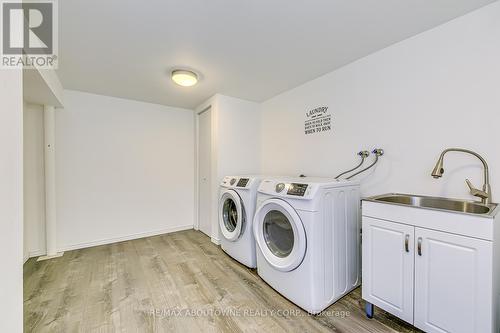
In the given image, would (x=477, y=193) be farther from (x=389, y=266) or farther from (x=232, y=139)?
(x=232, y=139)

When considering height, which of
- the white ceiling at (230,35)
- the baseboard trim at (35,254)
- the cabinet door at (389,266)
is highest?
the white ceiling at (230,35)

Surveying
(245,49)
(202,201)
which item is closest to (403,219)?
(245,49)

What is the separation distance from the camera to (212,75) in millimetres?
2373

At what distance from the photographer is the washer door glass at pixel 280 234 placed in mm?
1608

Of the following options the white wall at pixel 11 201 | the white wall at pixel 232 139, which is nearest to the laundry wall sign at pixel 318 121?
the white wall at pixel 232 139

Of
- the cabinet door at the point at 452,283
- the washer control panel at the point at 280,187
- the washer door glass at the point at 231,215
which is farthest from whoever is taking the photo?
the washer door glass at the point at 231,215

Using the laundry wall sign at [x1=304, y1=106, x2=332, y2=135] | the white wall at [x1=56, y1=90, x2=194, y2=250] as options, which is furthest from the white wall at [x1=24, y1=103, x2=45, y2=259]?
the laundry wall sign at [x1=304, y1=106, x2=332, y2=135]

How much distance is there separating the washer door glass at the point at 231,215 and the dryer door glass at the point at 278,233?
1.33 ft

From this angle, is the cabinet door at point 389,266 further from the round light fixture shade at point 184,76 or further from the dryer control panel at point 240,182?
the round light fixture shade at point 184,76

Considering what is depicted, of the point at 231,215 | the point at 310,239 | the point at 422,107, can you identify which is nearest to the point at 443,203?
the point at 422,107

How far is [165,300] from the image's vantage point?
69.5 inches

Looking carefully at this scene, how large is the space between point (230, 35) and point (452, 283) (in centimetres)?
215

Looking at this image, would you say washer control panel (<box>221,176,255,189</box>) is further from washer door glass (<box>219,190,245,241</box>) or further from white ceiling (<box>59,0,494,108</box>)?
white ceiling (<box>59,0,494,108</box>)

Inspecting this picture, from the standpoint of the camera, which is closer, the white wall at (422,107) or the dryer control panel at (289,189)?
the white wall at (422,107)
